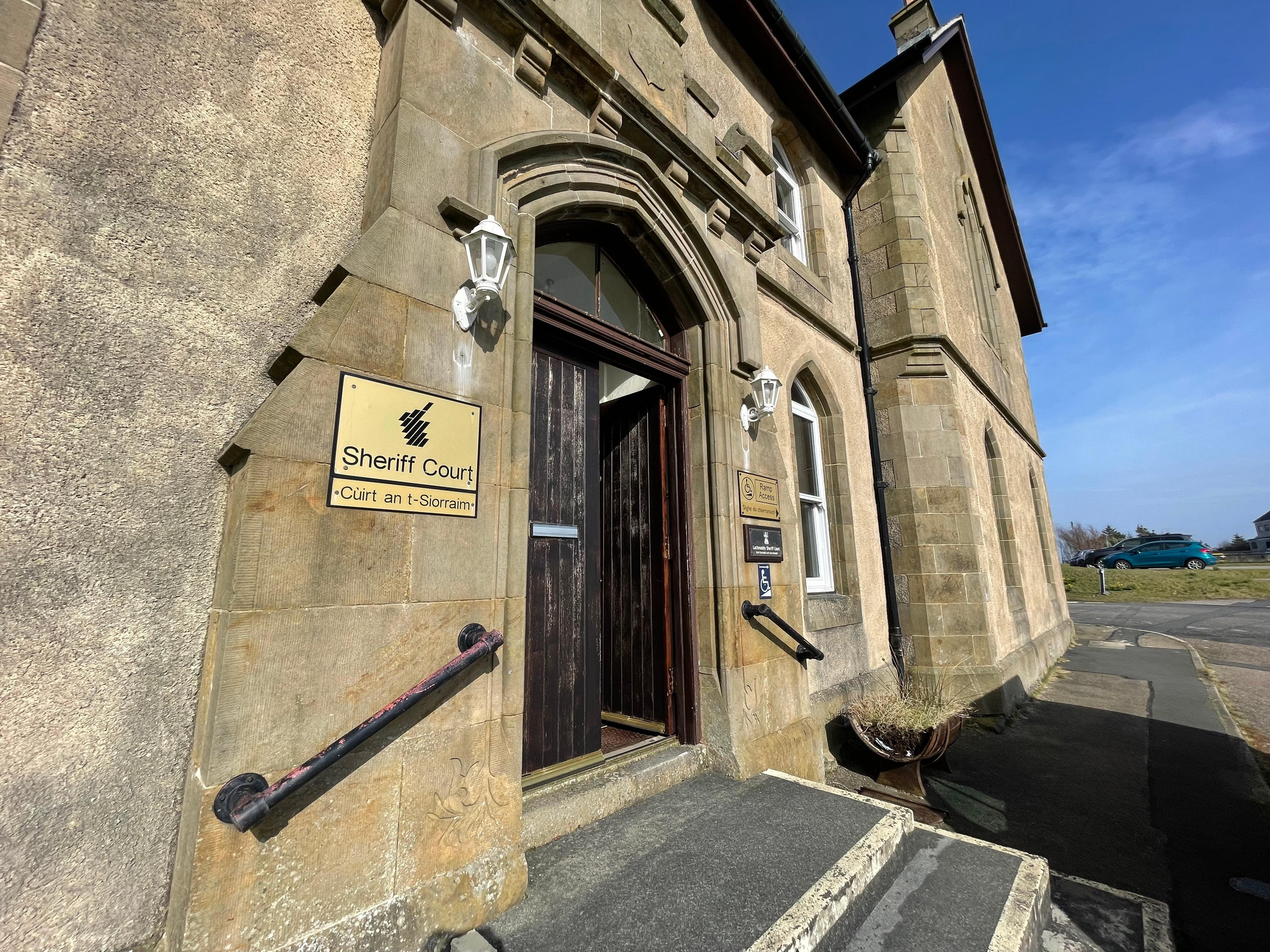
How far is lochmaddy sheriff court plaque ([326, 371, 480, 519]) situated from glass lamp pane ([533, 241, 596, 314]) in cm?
152

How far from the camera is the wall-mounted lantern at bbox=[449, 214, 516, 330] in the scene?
7.79 ft

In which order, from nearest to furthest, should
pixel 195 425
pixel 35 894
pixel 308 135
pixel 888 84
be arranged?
pixel 35 894
pixel 195 425
pixel 308 135
pixel 888 84

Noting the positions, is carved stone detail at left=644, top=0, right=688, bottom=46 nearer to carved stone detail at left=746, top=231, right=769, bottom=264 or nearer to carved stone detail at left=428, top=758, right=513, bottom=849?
carved stone detail at left=746, top=231, right=769, bottom=264

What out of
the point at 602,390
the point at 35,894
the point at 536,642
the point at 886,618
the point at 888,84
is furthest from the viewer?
the point at 888,84

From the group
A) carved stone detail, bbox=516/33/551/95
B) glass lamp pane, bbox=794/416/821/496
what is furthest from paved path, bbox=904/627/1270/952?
carved stone detail, bbox=516/33/551/95

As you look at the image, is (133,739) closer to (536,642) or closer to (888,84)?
(536,642)

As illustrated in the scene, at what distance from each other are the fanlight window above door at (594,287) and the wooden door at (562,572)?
1.67ft

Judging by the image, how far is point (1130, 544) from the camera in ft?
107

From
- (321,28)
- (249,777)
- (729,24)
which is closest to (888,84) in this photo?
(729,24)

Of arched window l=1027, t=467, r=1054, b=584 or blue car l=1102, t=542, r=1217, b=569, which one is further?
blue car l=1102, t=542, r=1217, b=569

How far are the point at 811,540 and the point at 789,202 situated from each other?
4432 millimetres

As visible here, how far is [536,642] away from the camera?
309 cm

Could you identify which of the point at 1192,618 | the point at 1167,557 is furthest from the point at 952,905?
the point at 1167,557

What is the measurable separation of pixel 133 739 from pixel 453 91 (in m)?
3.01
